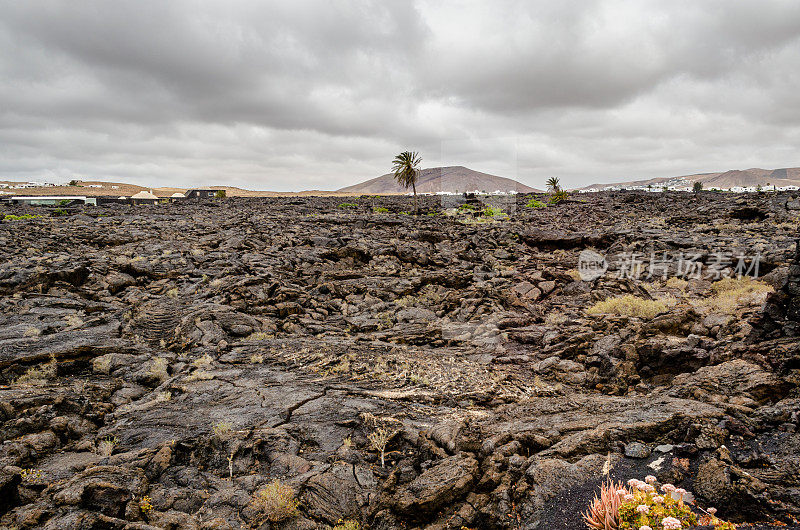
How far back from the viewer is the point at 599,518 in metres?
4.23

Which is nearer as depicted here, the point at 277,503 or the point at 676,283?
the point at 277,503

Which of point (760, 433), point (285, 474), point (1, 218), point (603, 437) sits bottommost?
point (285, 474)

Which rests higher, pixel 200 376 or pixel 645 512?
pixel 645 512

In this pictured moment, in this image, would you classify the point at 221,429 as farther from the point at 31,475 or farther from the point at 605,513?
the point at 605,513

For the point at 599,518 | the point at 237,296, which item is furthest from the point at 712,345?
the point at 237,296

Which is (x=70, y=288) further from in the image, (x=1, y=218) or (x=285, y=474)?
(x=1, y=218)

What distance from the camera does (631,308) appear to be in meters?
13.8

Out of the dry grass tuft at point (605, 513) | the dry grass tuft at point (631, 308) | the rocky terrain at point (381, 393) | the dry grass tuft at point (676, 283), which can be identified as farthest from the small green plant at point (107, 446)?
the dry grass tuft at point (676, 283)

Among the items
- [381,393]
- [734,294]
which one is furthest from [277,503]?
[734,294]

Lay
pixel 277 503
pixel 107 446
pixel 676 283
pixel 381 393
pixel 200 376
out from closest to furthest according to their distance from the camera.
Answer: pixel 277 503 → pixel 107 446 → pixel 381 393 → pixel 200 376 → pixel 676 283

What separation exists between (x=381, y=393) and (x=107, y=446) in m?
5.64

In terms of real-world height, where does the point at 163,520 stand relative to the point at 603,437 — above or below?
below

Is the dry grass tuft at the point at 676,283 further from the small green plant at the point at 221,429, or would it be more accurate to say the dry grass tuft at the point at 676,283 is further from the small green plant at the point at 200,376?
the small green plant at the point at 200,376

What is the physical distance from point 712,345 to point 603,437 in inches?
231
